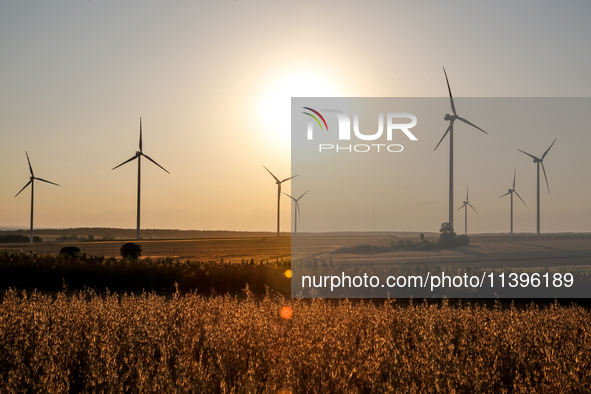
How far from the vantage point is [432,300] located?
56.4 feet

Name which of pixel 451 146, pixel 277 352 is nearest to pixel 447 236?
pixel 451 146

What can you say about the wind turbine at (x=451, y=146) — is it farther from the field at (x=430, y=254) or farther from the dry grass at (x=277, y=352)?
the dry grass at (x=277, y=352)

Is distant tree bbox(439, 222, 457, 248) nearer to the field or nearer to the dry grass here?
the field

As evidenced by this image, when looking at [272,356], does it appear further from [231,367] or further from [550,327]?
[550,327]

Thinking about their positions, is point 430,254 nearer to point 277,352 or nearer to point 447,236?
point 447,236

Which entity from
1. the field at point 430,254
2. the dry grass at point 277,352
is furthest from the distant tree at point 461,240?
the dry grass at point 277,352

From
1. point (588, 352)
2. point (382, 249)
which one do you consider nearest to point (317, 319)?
point (588, 352)

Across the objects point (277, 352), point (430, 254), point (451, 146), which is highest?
point (451, 146)

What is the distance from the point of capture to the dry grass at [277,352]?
483cm

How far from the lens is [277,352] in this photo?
596 cm

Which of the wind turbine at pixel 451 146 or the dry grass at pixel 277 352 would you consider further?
the wind turbine at pixel 451 146

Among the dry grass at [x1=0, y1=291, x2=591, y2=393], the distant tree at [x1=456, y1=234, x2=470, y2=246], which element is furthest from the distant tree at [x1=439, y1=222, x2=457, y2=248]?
the dry grass at [x1=0, y1=291, x2=591, y2=393]

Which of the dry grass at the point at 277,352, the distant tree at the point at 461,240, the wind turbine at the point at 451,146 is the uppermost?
the wind turbine at the point at 451,146

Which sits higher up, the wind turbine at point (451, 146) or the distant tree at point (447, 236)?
the wind turbine at point (451, 146)
